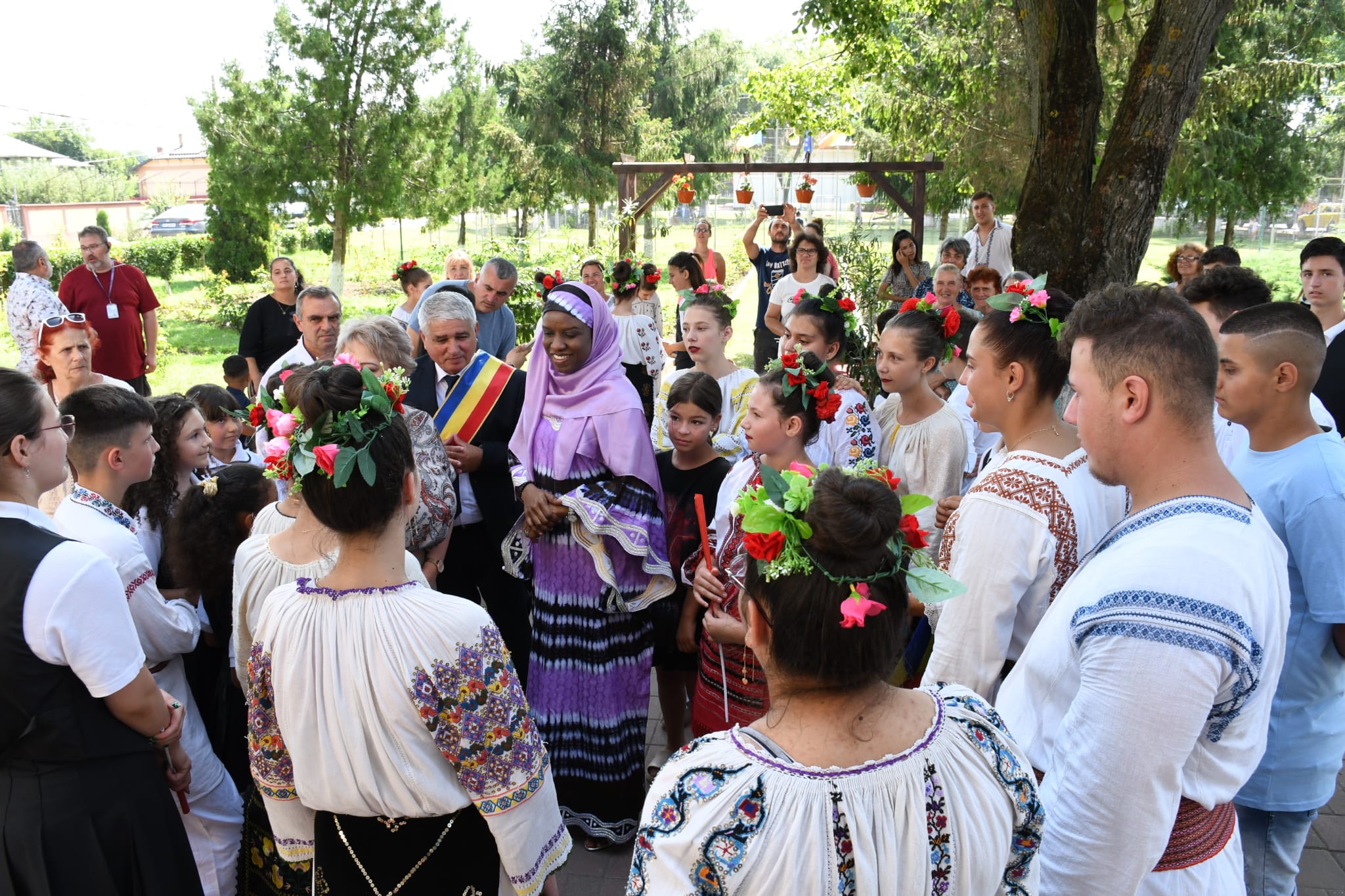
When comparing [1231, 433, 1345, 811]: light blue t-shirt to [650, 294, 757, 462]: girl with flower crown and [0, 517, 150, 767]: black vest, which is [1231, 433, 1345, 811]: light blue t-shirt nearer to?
[650, 294, 757, 462]: girl with flower crown

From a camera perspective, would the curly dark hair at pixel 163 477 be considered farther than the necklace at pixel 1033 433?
Yes

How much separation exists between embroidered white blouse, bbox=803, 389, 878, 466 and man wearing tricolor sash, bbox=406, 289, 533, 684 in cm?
133

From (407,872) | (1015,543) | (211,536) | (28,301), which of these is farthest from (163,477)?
(28,301)

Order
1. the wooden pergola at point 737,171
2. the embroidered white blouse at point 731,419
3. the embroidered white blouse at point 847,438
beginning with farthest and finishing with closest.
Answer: the wooden pergola at point 737,171, the embroidered white blouse at point 731,419, the embroidered white blouse at point 847,438

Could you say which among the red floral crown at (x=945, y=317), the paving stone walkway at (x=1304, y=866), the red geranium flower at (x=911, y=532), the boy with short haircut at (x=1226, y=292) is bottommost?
the paving stone walkway at (x=1304, y=866)

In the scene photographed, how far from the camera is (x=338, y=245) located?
669 inches

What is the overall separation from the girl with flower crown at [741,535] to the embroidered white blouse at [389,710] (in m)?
1.05

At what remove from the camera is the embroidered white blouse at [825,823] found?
137 centimetres

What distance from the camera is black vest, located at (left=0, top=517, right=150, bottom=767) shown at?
2043mm

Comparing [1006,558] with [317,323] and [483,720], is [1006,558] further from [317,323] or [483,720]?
[317,323]

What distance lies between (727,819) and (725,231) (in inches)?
1566

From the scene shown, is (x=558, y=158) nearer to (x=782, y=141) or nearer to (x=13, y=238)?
(x=13, y=238)

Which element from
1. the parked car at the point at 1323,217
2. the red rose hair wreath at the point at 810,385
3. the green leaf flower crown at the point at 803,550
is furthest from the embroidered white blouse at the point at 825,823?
the parked car at the point at 1323,217

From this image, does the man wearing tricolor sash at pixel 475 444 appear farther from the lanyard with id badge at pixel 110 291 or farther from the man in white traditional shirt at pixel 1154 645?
the lanyard with id badge at pixel 110 291
